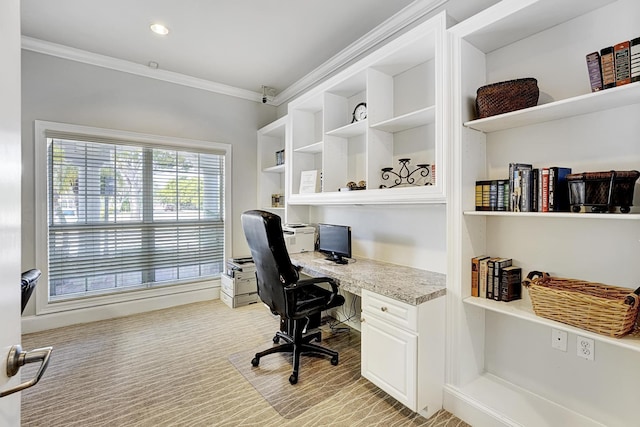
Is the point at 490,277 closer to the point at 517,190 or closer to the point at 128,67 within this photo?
the point at 517,190

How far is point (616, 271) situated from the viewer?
1.51 meters

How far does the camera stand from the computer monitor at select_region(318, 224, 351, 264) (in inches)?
109

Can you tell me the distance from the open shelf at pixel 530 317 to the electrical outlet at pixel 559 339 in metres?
0.20

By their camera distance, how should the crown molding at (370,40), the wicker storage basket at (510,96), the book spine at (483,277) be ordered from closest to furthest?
the wicker storage basket at (510,96)
the book spine at (483,277)
the crown molding at (370,40)

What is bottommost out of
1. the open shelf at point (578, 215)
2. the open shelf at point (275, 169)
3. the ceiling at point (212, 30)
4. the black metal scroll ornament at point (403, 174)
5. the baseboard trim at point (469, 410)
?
the baseboard trim at point (469, 410)

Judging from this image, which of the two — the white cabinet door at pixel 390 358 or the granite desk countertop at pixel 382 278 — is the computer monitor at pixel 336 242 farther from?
the white cabinet door at pixel 390 358

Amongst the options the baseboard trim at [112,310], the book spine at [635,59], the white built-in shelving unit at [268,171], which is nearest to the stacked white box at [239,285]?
the baseboard trim at [112,310]

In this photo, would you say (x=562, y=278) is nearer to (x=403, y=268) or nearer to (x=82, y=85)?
(x=403, y=268)

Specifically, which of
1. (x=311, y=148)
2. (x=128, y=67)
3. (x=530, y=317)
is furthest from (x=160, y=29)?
(x=530, y=317)

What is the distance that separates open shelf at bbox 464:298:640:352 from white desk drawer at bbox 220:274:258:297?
2.62 m

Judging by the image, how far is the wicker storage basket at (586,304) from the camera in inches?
51.2

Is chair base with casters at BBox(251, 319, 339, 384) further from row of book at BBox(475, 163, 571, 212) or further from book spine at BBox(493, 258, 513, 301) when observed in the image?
row of book at BBox(475, 163, 571, 212)

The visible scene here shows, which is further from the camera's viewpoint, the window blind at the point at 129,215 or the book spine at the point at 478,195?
the window blind at the point at 129,215

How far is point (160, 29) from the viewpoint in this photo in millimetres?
2746
